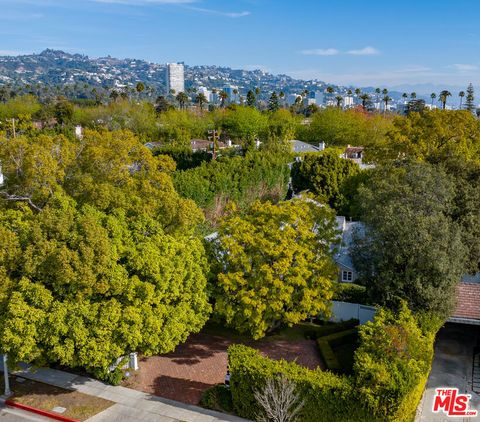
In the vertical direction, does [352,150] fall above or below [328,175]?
above

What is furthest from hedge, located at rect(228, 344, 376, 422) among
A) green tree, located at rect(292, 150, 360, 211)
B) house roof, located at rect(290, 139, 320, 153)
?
house roof, located at rect(290, 139, 320, 153)

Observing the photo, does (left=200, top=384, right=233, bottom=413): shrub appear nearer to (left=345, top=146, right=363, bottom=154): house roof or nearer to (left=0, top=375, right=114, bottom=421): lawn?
(left=0, top=375, right=114, bottom=421): lawn

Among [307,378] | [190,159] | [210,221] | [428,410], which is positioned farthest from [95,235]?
[190,159]

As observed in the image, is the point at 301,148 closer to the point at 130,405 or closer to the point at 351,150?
the point at 351,150

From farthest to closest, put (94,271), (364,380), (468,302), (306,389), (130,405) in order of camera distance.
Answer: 1. (468,302)
2. (130,405)
3. (94,271)
4. (306,389)
5. (364,380)

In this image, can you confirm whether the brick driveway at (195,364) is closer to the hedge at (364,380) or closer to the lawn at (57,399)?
the lawn at (57,399)

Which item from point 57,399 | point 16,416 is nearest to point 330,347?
point 57,399
